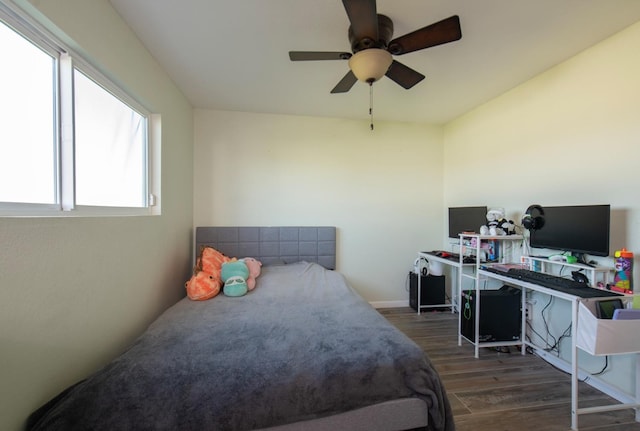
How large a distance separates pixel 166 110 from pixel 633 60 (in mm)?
3678

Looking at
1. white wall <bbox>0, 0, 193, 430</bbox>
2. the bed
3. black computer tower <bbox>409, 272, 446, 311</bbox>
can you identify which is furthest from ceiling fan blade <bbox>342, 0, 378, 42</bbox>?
black computer tower <bbox>409, 272, 446, 311</bbox>

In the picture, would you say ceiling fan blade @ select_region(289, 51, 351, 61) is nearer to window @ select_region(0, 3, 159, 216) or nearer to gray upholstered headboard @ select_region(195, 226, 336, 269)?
window @ select_region(0, 3, 159, 216)

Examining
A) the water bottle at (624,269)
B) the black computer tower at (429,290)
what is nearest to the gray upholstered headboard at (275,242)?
the black computer tower at (429,290)

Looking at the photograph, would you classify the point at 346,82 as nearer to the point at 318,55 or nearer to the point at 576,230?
the point at 318,55

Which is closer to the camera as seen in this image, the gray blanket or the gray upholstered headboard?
the gray blanket

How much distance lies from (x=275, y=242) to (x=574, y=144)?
10.2 ft

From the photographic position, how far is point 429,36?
1.55m

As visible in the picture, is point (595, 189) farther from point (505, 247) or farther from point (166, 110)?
point (166, 110)

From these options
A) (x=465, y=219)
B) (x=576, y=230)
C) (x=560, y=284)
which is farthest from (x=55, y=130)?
(x=465, y=219)

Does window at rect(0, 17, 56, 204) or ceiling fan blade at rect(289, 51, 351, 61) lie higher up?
ceiling fan blade at rect(289, 51, 351, 61)

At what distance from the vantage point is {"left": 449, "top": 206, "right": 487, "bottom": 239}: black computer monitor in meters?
2.98

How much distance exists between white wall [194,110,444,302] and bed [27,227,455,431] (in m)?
1.84

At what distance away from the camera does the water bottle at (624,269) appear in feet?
5.65

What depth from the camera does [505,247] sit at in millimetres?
2807
